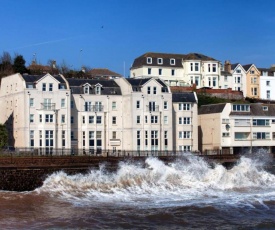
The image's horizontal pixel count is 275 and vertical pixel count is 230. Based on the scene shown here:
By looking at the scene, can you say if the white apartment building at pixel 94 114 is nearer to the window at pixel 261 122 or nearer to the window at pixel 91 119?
the window at pixel 91 119

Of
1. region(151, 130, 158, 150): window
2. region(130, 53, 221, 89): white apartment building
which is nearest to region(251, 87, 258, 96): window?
region(130, 53, 221, 89): white apartment building

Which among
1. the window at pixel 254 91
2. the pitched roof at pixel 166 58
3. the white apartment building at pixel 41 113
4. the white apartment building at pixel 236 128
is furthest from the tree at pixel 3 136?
the window at pixel 254 91

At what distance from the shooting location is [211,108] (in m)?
78.2

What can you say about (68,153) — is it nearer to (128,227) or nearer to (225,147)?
(225,147)

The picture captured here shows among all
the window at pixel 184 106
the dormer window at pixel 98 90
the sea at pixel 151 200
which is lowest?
the sea at pixel 151 200

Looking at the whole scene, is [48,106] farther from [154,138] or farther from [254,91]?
[254,91]

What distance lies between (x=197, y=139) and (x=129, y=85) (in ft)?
38.5

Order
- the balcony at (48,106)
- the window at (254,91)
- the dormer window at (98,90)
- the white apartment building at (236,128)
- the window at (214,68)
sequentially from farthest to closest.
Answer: the window at (254,91) → the window at (214,68) → the white apartment building at (236,128) → the dormer window at (98,90) → the balcony at (48,106)

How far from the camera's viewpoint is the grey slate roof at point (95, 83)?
69938 millimetres

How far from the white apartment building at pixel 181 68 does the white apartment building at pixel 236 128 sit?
1746 cm

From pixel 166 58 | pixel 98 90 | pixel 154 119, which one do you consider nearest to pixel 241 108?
pixel 154 119

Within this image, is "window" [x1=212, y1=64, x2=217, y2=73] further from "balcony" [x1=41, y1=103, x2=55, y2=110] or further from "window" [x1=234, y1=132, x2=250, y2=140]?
"balcony" [x1=41, y1=103, x2=55, y2=110]

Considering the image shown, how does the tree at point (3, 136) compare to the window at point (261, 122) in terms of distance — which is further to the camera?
the window at point (261, 122)

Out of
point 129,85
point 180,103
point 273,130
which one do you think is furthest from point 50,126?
point 273,130
